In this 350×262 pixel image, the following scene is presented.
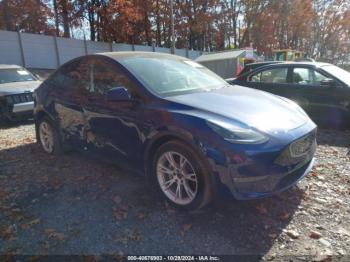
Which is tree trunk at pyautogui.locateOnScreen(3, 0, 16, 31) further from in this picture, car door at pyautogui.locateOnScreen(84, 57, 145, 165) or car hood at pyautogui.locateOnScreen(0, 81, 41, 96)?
car door at pyautogui.locateOnScreen(84, 57, 145, 165)

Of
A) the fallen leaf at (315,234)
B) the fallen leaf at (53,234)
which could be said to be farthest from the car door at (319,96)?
the fallen leaf at (53,234)

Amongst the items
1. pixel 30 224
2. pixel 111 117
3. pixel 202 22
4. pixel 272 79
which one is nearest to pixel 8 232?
pixel 30 224

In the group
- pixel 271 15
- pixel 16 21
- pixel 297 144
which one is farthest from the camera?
pixel 271 15

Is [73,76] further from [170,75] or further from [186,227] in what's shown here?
[186,227]

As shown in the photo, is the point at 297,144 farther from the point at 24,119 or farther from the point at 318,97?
the point at 24,119

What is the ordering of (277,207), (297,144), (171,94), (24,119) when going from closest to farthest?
(297,144), (277,207), (171,94), (24,119)

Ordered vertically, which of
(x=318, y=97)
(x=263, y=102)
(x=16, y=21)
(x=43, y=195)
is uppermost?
(x=16, y=21)

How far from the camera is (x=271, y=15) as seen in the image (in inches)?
1524

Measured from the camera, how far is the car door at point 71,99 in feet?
14.3

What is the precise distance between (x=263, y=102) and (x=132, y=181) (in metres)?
1.87

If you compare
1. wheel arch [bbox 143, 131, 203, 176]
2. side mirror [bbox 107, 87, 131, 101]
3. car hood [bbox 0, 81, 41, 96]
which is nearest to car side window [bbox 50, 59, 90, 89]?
side mirror [bbox 107, 87, 131, 101]

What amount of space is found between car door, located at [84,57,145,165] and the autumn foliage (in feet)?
79.0

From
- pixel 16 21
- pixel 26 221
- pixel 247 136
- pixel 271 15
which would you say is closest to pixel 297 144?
pixel 247 136

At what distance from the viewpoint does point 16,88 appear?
8062 mm
